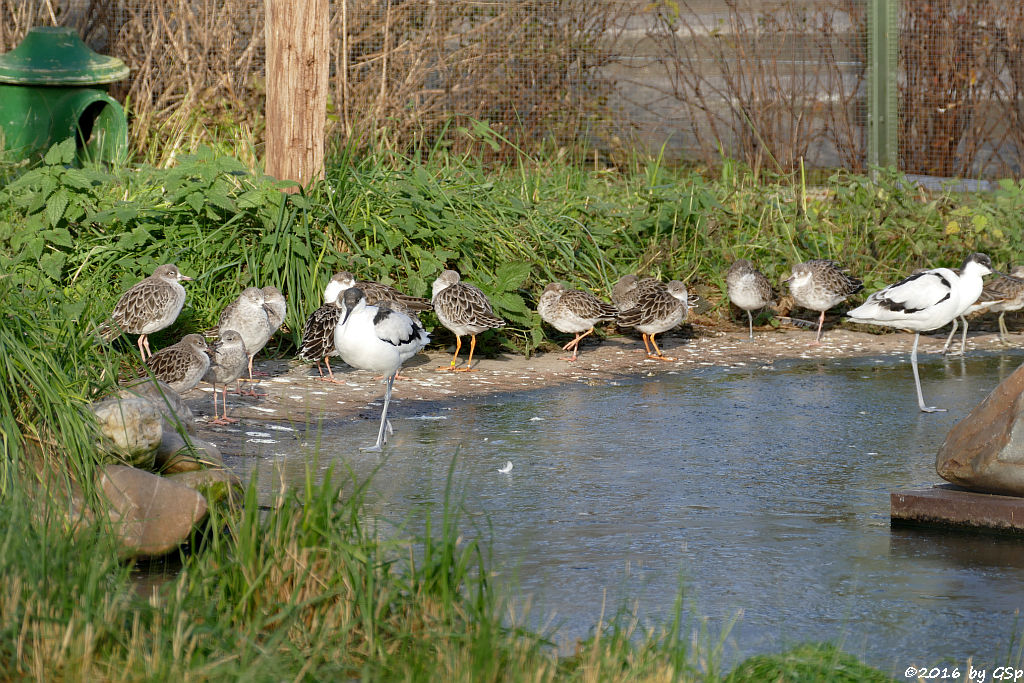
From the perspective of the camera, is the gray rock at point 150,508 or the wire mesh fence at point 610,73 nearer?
the gray rock at point 150,508

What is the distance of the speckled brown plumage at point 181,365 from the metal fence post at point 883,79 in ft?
33.8

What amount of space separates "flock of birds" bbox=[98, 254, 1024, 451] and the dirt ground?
16 cm

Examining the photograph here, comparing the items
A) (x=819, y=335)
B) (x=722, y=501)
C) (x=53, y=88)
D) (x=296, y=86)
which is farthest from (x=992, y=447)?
(x=53, y=88)

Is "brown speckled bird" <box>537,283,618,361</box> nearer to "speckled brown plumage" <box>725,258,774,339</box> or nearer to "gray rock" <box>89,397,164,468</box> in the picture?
"speckled brown plumage" <box>725,258,774,339</box>

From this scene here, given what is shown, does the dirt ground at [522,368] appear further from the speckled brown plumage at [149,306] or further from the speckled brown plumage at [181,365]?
the speckled brown plumage at [149,306]

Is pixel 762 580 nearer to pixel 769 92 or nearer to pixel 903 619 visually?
pixel 903 619

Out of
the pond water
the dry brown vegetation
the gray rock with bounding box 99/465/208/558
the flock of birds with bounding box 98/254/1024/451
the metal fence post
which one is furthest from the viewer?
the metal fence post

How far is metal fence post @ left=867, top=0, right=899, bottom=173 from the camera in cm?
1513

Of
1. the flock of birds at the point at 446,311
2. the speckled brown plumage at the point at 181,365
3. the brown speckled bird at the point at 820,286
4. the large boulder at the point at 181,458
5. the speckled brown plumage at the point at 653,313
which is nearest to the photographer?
the large boulder at the point at 181,458

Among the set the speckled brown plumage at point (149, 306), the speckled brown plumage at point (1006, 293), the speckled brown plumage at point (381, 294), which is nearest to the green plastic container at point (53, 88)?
the speckled brown plumage at point (149, 306)

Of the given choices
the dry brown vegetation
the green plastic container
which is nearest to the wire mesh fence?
the dry brown vegetation

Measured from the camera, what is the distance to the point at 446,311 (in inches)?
369

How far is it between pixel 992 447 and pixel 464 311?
4.85 m

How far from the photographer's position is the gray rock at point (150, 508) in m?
4.82
